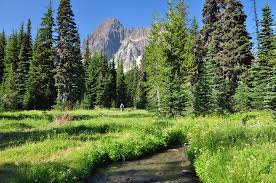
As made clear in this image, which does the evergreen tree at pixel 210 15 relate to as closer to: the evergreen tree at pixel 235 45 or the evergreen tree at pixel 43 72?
the evergreen tree at pixel 235 45

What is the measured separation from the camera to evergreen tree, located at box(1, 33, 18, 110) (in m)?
58.0

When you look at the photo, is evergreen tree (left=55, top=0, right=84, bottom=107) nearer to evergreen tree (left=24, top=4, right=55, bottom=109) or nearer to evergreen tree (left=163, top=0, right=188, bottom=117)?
evergreen tree (left=24, top=4, right=55, bottom=109)

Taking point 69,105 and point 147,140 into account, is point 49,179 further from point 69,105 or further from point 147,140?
point 69,105

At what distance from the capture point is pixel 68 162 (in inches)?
573

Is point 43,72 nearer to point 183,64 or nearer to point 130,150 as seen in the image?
point 183,64

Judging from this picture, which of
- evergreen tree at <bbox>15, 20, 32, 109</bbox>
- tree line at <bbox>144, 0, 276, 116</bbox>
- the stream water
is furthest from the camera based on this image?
evergreen tree at <bbox>15, 20, 32, 109</bbox>

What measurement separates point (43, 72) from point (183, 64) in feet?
94.2

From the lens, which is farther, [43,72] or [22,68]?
[22,68]

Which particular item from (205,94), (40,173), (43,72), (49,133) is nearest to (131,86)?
(43,72)

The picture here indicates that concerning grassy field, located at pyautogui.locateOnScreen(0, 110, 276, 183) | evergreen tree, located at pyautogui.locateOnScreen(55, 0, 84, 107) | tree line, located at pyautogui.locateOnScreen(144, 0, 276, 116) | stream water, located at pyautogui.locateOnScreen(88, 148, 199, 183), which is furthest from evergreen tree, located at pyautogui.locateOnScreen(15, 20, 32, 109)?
stream water, located at pyautogui.locateOnScreen(88, 148, 199, 183)

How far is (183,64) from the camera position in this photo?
41750 millimetres

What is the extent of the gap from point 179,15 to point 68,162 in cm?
3161

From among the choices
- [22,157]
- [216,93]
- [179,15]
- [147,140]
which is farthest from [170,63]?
[22,157]

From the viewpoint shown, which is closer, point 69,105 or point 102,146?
point 102,146
